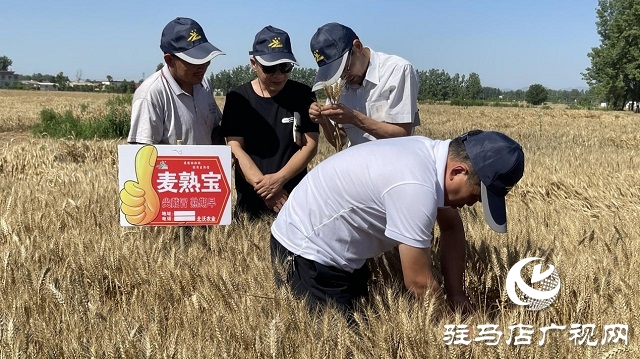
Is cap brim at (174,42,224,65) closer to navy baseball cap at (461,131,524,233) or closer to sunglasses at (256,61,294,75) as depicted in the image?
sunglasses at (256,61,294,75)

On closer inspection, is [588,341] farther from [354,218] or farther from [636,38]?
[636,38]

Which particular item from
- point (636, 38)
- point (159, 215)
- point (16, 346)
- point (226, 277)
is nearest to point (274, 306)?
point (226, 277)

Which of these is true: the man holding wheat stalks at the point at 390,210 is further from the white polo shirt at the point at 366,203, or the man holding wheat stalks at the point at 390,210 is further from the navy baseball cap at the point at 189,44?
the navy baseball cap at the point at 189,44

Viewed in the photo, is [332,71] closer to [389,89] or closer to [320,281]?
[389,89]

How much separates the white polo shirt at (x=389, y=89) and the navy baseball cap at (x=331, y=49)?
25 centimetres

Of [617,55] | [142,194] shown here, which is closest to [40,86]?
[617,55]

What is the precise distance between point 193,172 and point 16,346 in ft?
5.01

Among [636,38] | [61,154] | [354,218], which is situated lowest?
[61,154]

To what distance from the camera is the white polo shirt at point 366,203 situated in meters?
1.79

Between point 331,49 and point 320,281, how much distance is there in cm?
116

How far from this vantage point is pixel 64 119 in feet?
55.0

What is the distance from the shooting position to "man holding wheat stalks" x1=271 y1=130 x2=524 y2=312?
179 cm

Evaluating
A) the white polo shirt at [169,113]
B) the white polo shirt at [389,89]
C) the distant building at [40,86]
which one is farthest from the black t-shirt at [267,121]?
the distant building at [40,86]

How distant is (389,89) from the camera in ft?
9.75
